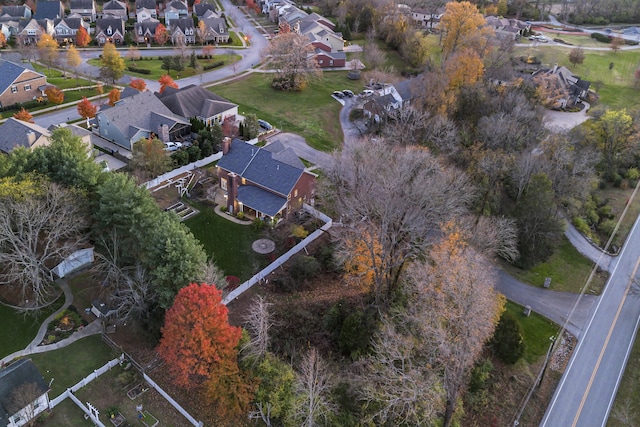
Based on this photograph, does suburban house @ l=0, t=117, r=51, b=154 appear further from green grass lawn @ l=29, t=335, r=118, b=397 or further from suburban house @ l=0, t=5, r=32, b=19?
suburban house @ l=0, t=5, r=32, b=19

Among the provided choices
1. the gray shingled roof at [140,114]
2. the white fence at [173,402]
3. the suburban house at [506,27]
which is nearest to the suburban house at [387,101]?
the gray shingled roof at [140,114]

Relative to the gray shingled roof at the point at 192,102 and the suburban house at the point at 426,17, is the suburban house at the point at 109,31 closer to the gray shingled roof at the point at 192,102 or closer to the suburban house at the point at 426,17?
the gray shingled roof at the point at 192,102

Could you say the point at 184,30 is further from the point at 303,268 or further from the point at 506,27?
the point at 303,268

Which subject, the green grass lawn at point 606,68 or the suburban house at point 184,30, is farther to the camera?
the suburban house at point 184,30

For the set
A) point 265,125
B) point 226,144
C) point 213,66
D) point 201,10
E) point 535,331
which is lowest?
point 535,331

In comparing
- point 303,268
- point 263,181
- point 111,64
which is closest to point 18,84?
point 111,64

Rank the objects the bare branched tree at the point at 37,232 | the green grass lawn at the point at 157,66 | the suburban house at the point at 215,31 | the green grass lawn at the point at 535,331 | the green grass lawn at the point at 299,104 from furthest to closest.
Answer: the suburban house at the point at 215,31
the green grass lawn at the point at 157,66
the green grass lawn at the point at 299,104
the green grass lawn at the point at 535,331
the bare branched tree at the point at 37,232
